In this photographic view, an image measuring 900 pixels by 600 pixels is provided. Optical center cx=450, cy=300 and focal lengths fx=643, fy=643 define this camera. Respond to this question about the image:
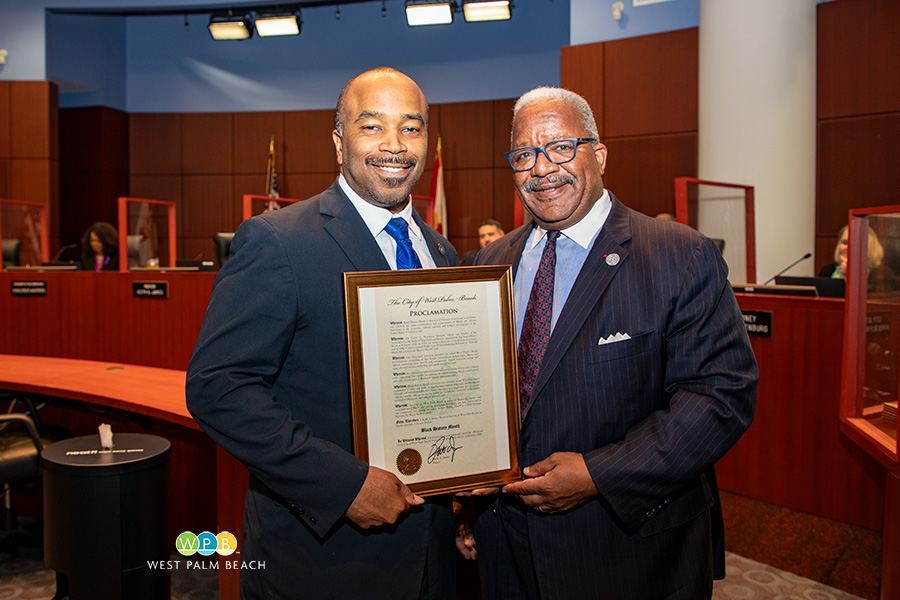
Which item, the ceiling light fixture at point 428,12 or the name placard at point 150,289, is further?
the ceiling light fixture at point 428,12

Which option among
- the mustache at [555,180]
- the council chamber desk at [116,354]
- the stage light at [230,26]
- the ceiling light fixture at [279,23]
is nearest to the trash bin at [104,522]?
the council chamber desk at [116,354]

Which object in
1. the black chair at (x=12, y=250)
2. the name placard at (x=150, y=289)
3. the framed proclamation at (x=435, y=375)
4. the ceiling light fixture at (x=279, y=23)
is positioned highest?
the ceiling light fixture at (x=279, y=23)

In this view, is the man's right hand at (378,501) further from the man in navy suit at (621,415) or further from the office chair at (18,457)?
the office chair at (18,457)

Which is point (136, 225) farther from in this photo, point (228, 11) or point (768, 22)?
point (768, 22)

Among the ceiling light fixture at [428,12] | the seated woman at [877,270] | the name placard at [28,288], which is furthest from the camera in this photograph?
the ceiling light fixture at [428,12]

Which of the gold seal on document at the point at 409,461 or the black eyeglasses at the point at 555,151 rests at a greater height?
the black eyeglasses at the point at 555,151

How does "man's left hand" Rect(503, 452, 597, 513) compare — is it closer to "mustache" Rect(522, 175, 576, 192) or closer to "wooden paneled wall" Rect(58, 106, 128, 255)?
"mustache" Rect(522, 175, 576, 192)

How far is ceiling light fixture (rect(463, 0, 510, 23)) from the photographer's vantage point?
750 centimetres

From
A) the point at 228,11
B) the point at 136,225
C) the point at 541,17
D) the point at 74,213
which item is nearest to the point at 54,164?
the point at 74,213

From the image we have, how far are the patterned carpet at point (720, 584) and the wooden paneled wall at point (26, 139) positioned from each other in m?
7.40

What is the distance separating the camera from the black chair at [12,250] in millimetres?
6168

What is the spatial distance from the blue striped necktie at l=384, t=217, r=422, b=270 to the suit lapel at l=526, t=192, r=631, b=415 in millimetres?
362

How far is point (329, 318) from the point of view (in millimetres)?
1341
